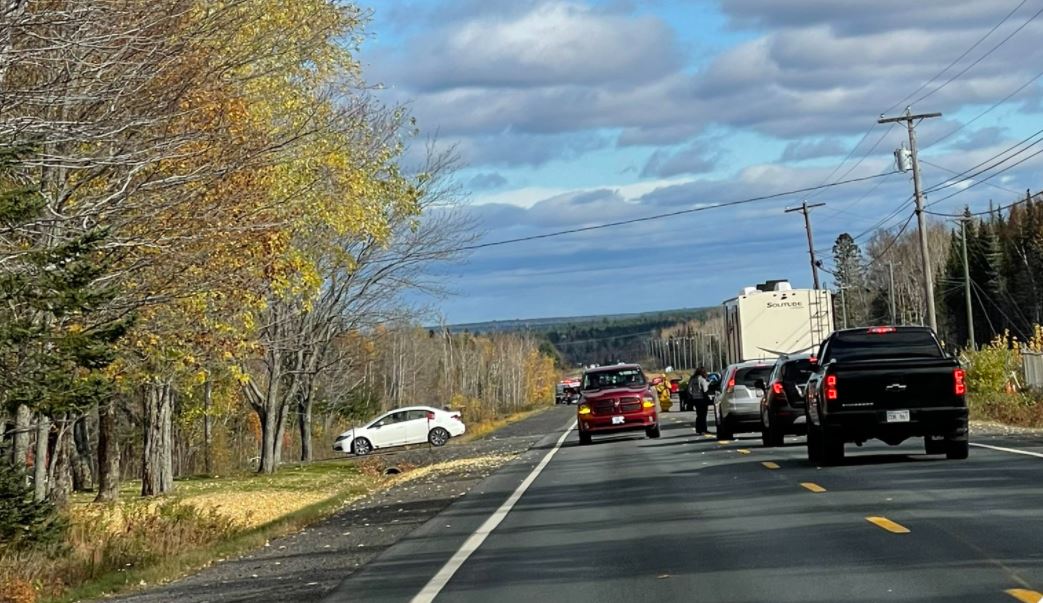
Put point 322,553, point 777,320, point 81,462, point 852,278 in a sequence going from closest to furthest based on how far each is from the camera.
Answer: point 322,553
point 777,320
point 81,462
point 852,278

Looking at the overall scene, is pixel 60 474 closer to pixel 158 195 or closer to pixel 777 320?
pixel 158 195

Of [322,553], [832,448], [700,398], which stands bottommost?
[322,553]

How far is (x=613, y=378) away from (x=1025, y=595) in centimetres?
2878

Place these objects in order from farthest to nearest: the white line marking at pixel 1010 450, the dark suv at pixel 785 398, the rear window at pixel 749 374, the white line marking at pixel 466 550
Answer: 1. the rear window at pixel 749 374
2. the dark suv at pixel 785 398
3. the white line marking at pixel 1010 450
4. the white line marking at pixel 466 550

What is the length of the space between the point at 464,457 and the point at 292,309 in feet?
18.2

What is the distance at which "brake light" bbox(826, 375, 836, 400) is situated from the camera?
2161 cm

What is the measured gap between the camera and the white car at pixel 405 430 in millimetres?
52969

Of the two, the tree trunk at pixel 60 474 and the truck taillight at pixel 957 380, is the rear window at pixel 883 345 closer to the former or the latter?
the truck taillight at pixel 957 380

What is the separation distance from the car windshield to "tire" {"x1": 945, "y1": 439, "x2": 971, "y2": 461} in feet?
53.1

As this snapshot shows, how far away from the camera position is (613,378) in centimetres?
3816

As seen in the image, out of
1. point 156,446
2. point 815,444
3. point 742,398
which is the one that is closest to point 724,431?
point 742,398

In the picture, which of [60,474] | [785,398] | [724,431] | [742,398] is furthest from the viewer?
[724,431]

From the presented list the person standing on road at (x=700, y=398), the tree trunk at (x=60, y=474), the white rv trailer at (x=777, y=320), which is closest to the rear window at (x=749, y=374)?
the person standing on road at (x=700, y=398)

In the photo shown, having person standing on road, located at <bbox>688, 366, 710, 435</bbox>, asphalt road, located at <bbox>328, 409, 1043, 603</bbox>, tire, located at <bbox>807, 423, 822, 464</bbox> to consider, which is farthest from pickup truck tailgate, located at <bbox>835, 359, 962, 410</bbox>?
person standing on road, located at <bbox>688, 366, 710, 435</bbox>
